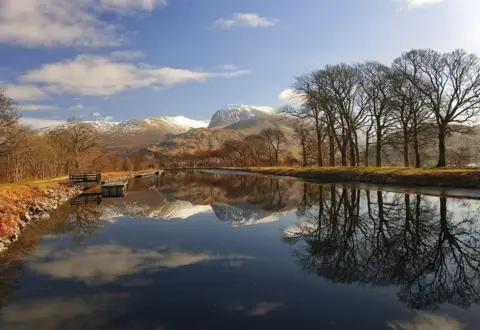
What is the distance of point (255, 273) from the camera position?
1118 cm

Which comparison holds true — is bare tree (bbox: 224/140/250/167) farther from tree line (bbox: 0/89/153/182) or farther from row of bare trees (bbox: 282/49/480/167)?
row of bare trees (bbox: 282/49/480/167)

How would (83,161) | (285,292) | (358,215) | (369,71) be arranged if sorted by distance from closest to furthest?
(285,292), (358,215), (369,71), (83,161)

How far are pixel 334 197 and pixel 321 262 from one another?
17643mm

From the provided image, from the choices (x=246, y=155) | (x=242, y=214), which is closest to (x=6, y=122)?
(x=242, y=214)

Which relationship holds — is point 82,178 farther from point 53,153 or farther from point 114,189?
point 53,153

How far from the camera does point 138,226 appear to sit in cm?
2034

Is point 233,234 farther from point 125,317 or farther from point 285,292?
point 125,317

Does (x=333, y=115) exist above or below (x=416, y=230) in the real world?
above

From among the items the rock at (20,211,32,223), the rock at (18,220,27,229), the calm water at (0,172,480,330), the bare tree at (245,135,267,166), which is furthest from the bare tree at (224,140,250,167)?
the calm water at (0,172,480,330)

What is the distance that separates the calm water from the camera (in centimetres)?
802

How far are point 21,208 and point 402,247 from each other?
24486 mm

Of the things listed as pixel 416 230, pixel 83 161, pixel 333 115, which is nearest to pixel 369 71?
pixel 333 115

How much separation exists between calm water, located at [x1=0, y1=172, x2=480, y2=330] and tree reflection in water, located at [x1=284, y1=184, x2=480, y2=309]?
0.15 feet

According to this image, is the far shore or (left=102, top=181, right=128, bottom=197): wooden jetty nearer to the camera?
the far shore
